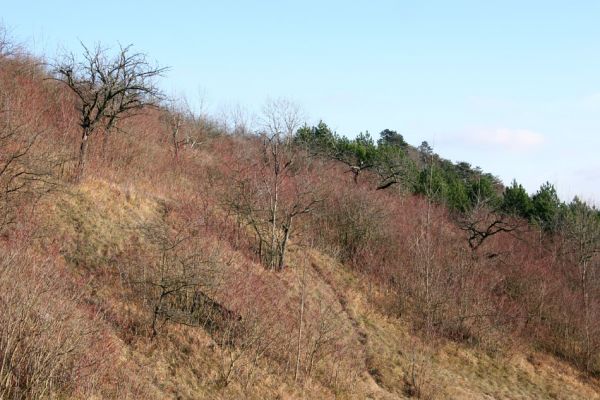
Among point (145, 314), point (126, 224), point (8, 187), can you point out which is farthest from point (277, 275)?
point (8, 187)

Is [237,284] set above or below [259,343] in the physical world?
above

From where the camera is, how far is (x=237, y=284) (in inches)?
605

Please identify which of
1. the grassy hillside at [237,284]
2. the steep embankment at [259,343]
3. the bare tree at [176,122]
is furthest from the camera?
the bare tree at [176,122]

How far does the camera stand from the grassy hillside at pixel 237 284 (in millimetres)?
10500

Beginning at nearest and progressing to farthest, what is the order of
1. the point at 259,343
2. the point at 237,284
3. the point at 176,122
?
the point at 259,343
the point at 237,284
the point at 176,122

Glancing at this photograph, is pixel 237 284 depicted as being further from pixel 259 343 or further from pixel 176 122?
pixel 176 122

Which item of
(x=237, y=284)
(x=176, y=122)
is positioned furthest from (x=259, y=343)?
(x=176, y=122)

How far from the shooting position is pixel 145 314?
1285 centimetres

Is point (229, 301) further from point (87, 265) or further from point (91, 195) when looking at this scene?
point (91, 195)

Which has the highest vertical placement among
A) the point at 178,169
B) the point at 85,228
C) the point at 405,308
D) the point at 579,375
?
the point at 178,169

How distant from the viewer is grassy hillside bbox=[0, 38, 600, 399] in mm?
10500

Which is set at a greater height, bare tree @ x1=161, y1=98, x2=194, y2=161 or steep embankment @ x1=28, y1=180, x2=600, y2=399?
bare tree @ x1=161, y1=98, x2=194, y2=161

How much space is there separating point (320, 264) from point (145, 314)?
35.4ft

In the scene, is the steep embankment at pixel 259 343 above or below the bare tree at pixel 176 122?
below
